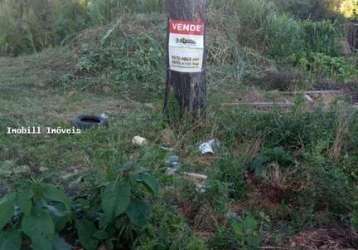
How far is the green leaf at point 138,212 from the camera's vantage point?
326cm

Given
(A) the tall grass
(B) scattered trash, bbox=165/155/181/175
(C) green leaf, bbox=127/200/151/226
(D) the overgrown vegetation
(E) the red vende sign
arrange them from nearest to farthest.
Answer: (C) green leaf, bbox=127/200/151/226, (D) the overgrown vegetation, (B) scattered trash, bbox=165/155/181/175, (E) the red vende sign, (A) the tall grass

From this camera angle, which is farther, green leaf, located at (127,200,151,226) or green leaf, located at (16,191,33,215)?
green leaf, located at (127,200,151,226)

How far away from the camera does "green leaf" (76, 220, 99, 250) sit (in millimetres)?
3295

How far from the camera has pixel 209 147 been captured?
5395 millimetres

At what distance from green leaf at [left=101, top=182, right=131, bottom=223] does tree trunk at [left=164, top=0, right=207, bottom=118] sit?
2.82 meters

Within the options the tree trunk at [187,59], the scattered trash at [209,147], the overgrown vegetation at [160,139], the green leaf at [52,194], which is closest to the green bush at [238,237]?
the overgrown vegetation at [160,139]

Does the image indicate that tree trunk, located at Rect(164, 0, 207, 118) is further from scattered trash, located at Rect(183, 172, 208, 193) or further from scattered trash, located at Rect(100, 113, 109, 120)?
scattered trash, located at Rect(183, 172, 208, 193)

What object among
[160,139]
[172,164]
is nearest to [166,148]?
[160,139]

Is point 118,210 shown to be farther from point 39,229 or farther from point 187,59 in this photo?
point 187,59

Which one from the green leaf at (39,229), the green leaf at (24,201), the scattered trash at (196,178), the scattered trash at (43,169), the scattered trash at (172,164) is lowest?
the scattered trash at (43,169)

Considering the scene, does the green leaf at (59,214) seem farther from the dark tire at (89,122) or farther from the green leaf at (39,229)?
the dark tire at (89,122)

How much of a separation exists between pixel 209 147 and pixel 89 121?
1.59 m

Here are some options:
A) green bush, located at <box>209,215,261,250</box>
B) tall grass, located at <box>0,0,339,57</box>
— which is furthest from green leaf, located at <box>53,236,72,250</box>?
tall grass, located at <box>0,0,339,57</box>

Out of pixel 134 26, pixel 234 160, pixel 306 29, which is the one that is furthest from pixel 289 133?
pixel 306 29
